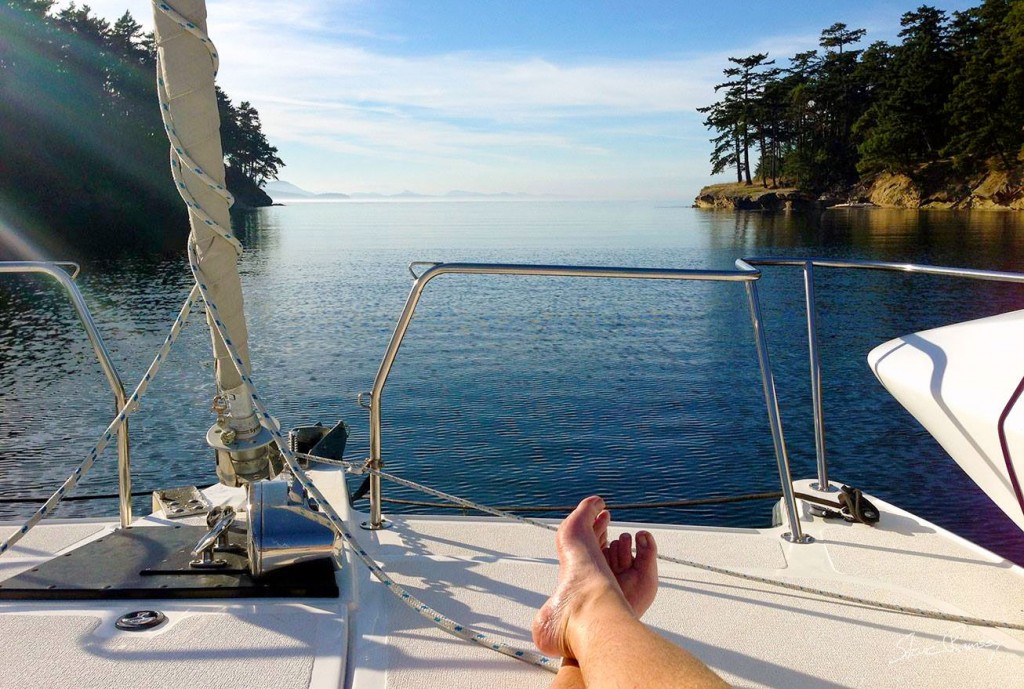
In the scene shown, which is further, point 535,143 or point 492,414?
point 535,143

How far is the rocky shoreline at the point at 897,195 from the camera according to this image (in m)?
39.1

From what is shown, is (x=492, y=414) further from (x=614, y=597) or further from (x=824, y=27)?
(x=824, y=27)

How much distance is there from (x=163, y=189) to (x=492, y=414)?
36.2 m

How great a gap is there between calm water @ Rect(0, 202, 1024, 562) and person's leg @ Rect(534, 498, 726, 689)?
4213 mm

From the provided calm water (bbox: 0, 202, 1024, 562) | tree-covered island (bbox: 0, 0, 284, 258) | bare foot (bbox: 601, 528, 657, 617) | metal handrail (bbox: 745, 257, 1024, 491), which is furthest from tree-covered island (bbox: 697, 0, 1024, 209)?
bare foot (bbox: 601, 528, 657, 617)

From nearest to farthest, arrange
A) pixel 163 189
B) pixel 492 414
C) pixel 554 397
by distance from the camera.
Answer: pixel 492 414, pixel 554 397, pixel 163 189

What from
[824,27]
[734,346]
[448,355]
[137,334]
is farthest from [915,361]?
[824,27]

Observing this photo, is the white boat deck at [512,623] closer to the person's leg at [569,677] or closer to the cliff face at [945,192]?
the person's leg at [569,677]

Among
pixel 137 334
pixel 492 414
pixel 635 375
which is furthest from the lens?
pixel 137 334

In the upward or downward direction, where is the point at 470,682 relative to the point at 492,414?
upward

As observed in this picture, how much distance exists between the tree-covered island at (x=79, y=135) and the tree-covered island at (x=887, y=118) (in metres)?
33.5

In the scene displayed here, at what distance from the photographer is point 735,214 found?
47.5 meters

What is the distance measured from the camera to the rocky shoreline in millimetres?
39125

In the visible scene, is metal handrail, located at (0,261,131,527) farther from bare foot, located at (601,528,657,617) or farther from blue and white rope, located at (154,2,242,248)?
bare foot, located at (601,528,657,617)
